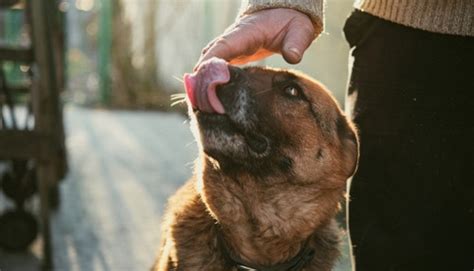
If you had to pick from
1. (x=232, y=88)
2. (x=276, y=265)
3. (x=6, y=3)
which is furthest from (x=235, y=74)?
(x=6, y=3)

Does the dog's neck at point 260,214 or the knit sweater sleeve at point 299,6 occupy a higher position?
the knit sweater sleeve at point 299,6

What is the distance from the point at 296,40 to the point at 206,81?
11.8 inches

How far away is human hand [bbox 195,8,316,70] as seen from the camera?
7.72 ft

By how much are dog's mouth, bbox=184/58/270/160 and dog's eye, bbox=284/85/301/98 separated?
24cm

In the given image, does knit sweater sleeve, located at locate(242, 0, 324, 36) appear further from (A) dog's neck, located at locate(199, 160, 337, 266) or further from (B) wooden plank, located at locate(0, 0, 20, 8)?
(B) wooden plank, located at locate(0, 0, 20, 8)

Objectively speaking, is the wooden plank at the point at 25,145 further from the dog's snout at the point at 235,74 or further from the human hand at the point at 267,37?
the human hand at the point at 267,37

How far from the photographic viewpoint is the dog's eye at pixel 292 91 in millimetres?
2939

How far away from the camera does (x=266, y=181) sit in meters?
2.85

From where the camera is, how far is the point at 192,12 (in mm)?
15688

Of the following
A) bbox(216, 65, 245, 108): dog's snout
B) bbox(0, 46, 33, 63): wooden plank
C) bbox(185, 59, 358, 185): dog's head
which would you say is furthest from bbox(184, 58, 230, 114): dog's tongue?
bbox(0, 46, 33, 63): wooden plank

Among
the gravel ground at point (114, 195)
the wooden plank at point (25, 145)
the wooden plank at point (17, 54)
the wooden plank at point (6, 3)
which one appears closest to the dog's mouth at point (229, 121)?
the gravel ground at point (114, 195)

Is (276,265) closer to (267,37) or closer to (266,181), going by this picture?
(266,181)

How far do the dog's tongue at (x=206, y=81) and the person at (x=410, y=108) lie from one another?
0.06m

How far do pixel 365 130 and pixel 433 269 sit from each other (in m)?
0.53
